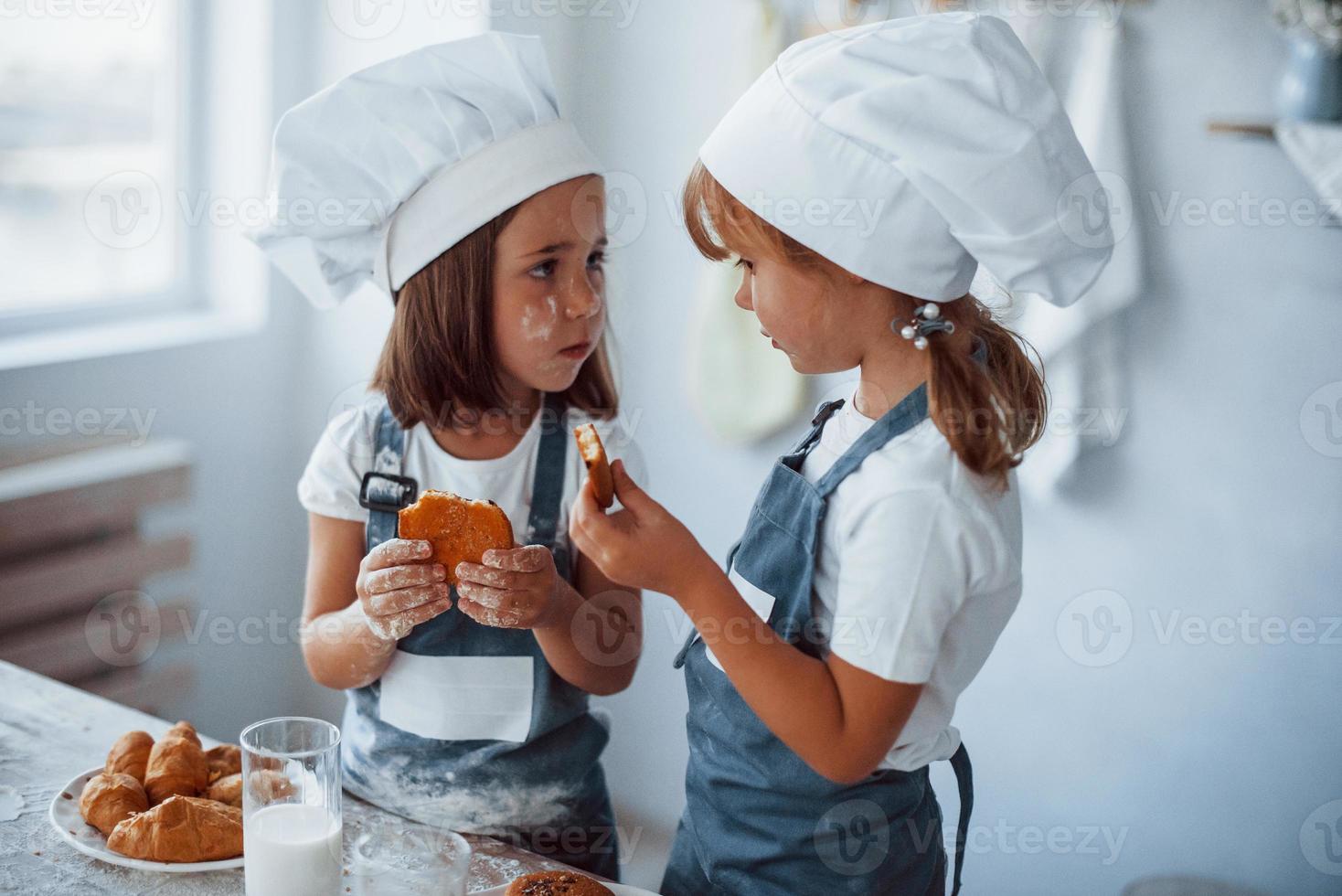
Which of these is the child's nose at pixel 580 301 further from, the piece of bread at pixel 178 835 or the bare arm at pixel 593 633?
the piece of bread at pixel 178 835

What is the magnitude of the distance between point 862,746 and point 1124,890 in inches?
52.8

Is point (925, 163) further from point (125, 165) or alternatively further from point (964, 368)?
point (125, 165)

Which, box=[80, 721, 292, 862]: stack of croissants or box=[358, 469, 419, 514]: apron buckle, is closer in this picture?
box=[80, 721, 292, 862]: stack of croissants

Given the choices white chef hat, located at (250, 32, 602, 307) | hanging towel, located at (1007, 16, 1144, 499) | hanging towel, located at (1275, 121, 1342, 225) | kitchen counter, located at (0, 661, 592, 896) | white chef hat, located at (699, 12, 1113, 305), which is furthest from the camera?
hanging towel, located at (1007, 16, 1144, 499)

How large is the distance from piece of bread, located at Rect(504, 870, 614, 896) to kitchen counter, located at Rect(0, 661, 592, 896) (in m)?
0.08

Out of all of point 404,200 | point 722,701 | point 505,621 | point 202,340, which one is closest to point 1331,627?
point 722,701

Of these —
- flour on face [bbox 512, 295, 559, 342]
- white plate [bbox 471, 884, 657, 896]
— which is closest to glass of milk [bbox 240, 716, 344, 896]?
white plate [bbox 471, 884, 657, 896]

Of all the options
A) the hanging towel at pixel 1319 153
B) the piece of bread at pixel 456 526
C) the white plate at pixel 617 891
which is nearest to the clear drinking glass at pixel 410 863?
the white plate at pixel 617 891

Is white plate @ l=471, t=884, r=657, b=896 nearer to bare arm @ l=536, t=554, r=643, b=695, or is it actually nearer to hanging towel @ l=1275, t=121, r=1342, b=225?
bare arm @ l=536, t=554, r=643, b=695

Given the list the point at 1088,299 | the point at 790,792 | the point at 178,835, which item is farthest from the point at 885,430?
the point at 1088,299

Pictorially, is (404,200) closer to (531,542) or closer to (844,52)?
(531,542)

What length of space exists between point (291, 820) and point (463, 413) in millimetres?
496

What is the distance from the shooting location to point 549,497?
4.21 feet

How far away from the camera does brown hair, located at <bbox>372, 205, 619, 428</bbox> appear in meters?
1.22
